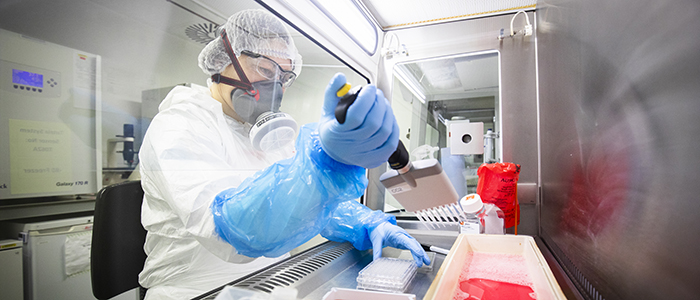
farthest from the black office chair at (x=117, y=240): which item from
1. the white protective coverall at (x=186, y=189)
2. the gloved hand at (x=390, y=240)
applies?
the gloved hand at (x=390, y=240)

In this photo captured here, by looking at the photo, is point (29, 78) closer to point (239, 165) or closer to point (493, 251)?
point (239, 165)

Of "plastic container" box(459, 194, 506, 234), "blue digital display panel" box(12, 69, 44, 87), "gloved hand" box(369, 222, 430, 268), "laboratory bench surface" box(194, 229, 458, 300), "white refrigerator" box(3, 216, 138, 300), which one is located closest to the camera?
"blue digital display panel" box(12, 69, 44, 87)

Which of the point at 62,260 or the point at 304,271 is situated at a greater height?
the point at 304,271

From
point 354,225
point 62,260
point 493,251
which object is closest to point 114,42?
point 354,225

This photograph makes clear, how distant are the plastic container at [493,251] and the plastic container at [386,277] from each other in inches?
5.8

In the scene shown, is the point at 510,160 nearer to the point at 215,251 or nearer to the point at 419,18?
the point at 419,18

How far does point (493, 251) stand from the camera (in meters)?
1.19

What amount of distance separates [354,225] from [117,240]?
91cm

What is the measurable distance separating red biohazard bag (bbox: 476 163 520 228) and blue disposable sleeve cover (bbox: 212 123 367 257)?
1.06m

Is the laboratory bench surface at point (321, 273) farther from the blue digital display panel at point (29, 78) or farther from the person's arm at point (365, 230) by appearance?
the blue digital display panel at point (29, 78)

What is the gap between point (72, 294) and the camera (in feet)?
5.94

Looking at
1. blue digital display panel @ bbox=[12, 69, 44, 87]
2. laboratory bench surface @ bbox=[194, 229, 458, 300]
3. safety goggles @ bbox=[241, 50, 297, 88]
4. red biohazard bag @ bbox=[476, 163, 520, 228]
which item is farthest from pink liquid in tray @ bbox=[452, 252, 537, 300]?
blue digital display panel @ bbox=[12, 69, 44, 87]

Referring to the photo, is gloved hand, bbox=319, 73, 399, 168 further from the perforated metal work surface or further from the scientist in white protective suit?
the perforated metal work surface

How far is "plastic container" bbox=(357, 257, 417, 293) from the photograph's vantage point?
889mm
